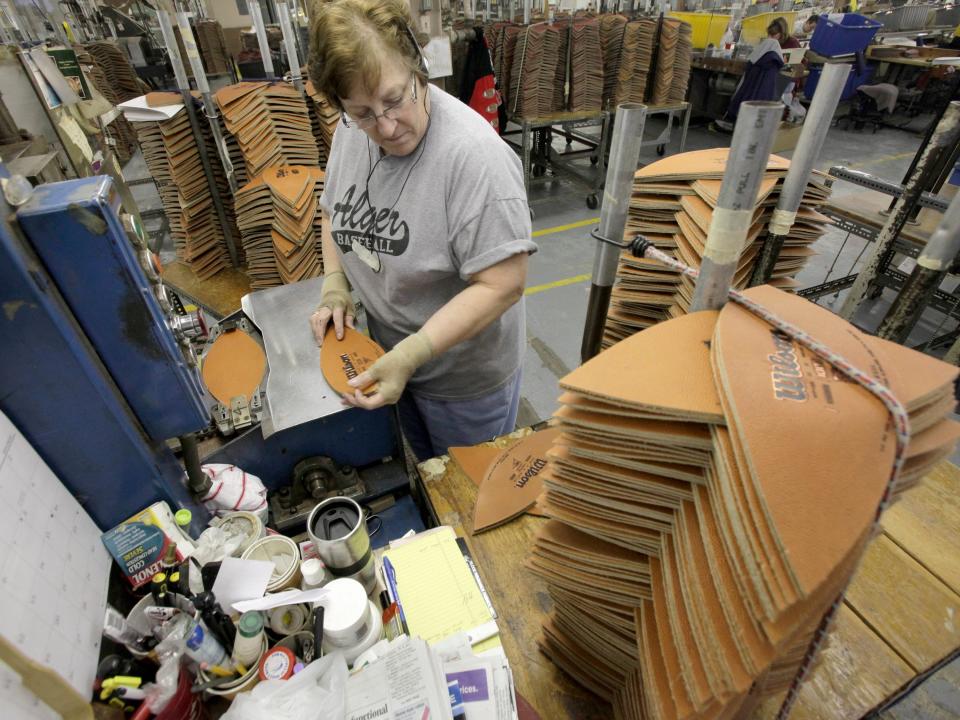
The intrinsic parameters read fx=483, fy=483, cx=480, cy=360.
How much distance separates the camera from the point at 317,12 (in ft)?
3.54

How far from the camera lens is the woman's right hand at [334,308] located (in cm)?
170

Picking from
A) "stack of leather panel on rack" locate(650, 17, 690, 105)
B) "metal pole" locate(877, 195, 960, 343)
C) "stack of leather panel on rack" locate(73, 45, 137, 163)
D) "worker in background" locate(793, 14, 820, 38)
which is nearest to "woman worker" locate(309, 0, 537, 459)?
"metal pole" locate(877, 195, 960, 343)

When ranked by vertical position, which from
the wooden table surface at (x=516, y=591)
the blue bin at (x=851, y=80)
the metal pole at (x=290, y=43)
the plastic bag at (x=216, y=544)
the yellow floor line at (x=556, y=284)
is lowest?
the yellow floor line at (x=556, y=284)

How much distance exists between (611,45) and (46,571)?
251 inches

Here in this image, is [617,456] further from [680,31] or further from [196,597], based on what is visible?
[680,31]

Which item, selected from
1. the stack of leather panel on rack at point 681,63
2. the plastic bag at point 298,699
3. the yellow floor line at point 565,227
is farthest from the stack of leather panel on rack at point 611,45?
the plastic bag at point 298,699

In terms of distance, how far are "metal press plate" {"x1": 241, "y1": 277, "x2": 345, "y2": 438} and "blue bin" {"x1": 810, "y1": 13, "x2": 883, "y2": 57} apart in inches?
390

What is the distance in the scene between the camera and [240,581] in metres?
0.92

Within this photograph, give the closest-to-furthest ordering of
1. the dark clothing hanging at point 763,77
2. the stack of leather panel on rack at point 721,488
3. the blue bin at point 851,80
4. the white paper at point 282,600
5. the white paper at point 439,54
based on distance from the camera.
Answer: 1. the stack of leather panel on rack at point 721,488
2. the white paper at point 282,600
3. the white paper at point 439,54
4. the dark clothing hanging at point 763,77
5. the blue bin at point 851,80

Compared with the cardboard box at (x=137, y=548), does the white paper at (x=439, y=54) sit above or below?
above

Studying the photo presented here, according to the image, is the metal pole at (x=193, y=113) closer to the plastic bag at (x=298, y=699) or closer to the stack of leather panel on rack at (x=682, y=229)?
the stack of leather panel on rack at (x=682, y=229)

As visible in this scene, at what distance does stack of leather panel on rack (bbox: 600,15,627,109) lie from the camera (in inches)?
209

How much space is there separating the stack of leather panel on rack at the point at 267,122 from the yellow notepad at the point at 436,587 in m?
2.40

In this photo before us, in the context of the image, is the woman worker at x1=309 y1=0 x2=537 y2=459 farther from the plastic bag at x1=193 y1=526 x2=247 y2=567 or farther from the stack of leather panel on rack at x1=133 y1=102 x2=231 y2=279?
the stack of leather panel on rack at x1=133 y1=102 x2=231 y2=279
